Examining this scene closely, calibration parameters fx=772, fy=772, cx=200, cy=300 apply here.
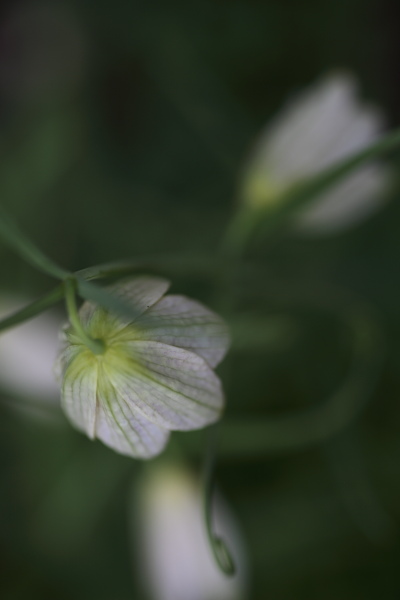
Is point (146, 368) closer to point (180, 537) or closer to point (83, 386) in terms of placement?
point (83, 386)

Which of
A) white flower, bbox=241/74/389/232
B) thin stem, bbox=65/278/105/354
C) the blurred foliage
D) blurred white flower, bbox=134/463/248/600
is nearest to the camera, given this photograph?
thin stem, bbox=65/278/105/354

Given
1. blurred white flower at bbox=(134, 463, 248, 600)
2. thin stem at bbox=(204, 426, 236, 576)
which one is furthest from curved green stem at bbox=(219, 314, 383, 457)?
thin stem at bbox=(204, 426, 236, 576)

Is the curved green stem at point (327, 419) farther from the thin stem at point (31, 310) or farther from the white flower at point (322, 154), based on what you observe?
the thin stem at point (31, 310)

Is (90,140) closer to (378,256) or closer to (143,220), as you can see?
(143,220)

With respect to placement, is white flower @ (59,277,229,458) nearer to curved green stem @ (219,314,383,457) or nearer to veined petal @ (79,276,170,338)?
veined petal @ (79,276,170,338)

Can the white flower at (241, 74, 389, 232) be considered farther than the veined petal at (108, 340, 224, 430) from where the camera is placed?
Yes

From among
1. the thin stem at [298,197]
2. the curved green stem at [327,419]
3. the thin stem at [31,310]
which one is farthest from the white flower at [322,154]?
the thin stem at [31,310]

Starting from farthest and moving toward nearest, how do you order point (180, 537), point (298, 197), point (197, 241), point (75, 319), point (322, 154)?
point (197, 241), point (180, 537), point (322, 154), point (298, 197), point (75, 319)


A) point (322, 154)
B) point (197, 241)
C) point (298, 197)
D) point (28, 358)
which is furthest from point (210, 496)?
point (197, 241)

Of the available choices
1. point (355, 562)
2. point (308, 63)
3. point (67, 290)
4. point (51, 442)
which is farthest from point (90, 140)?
point (67, 290)
